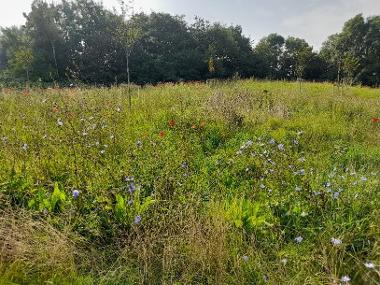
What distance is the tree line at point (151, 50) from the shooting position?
3033 centimetres

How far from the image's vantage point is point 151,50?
1428 inches

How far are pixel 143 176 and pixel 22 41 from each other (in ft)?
110

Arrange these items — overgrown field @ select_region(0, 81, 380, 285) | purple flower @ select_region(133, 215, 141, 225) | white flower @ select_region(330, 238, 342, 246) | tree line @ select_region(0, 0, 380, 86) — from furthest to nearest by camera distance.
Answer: tree line @ select_region(0, 0, 380, 86) < purple flower @ select_region(133, 215, 141, 225) < overgrown field @ select_region(0, 81, 380, 285) < white flower @ select_region(330, 238, 342, 246)

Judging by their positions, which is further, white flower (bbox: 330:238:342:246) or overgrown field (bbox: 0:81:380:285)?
overgrown field (bbox: 0:81:380:285)

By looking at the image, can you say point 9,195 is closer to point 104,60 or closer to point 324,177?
point 324,177

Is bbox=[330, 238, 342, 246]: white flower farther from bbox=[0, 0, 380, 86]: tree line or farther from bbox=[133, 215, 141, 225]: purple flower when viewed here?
bbox=[0, 0, 380, 86]: tree line

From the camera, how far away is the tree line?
99.5ft

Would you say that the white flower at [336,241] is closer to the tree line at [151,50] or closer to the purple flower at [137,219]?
the purple flower at [137,219]

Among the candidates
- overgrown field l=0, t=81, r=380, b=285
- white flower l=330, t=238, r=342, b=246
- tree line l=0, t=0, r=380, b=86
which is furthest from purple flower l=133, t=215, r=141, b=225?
tree line l=0, t=0, r=380, b=86

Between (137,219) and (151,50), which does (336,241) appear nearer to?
(137,219)

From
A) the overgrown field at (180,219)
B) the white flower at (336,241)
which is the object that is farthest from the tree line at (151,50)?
the white flower at (336,241)

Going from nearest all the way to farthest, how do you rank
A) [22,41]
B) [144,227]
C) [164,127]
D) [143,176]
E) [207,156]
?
[144,227], [143,176], [207,156], [164,127], [22,41]

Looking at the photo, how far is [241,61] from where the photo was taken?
130 feet

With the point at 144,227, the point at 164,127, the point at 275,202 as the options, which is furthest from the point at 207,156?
the point at 144,227
